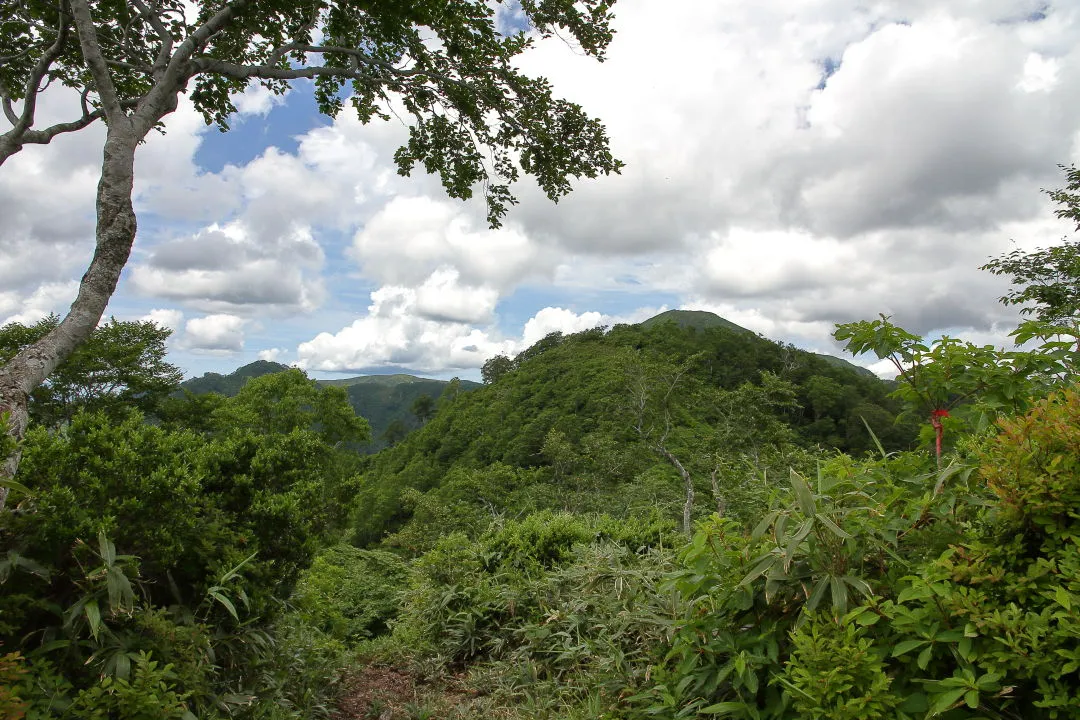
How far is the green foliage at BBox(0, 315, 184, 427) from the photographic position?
15812 millimetres

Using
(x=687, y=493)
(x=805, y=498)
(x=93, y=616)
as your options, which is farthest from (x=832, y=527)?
(x=687, y=493)

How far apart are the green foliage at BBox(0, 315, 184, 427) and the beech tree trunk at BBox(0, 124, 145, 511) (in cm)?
1287

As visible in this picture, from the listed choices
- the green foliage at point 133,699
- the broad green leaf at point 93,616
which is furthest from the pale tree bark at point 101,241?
the green foliage at point 133,699

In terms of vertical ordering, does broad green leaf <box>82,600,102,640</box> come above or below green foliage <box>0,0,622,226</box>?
below

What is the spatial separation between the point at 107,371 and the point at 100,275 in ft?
58.3

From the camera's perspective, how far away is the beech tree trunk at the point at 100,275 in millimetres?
3354

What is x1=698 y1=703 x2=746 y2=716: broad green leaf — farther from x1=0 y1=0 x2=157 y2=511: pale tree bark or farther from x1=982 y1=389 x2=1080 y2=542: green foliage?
x1=0 y1=0 x2=157 y2=511: pale tree bark

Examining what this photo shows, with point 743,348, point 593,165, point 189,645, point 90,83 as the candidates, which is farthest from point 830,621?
point 743,348

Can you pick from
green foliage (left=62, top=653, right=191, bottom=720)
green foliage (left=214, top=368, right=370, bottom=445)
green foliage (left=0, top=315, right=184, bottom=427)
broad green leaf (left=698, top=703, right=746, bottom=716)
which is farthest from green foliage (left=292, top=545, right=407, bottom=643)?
green foliage (left=214, top=368, right=370, bottom=445)

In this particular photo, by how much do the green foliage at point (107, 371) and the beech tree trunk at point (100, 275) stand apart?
12.9 metres

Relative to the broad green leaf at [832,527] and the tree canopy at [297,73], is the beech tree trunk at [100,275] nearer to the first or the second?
the tree canopy at [297,73]

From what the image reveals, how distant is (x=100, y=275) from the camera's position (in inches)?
155

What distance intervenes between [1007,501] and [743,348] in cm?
5546

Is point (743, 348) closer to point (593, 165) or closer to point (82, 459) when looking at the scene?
point (593, 165)
